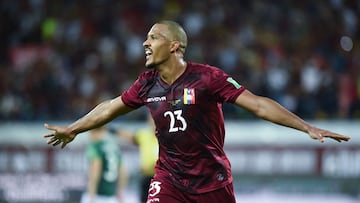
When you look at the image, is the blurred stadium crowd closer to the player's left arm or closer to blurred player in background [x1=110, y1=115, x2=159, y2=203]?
blurred player in background [x1=110, y1=115, x2=159, y2=203]

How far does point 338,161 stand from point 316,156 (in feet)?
1.32

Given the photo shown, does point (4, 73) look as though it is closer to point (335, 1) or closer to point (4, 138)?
point (4, 138)

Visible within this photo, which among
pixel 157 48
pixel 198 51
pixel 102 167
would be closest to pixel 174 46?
pixel 157 48

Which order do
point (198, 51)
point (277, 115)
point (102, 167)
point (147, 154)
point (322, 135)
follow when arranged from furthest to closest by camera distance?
point (198, 51) < point (147, 154) < point (102, 167) < point (277, 115) < point (322, 135)

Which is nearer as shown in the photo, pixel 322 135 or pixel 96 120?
pixel 322 135

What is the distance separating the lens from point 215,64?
16547 millimetres

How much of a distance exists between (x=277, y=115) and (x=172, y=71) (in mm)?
986

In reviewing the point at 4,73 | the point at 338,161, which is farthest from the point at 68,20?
the point at 338,161

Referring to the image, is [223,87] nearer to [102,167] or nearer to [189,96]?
[189,96]

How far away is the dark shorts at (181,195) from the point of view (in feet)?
22.3

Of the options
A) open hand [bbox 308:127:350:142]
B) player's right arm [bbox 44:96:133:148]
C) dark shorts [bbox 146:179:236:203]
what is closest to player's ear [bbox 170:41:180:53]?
player's right arm [bbox 44:96:133:148]

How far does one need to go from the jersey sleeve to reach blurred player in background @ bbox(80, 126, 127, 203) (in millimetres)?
4393

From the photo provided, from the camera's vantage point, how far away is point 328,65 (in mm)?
16062

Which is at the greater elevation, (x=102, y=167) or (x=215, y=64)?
(x=215, y=64)
